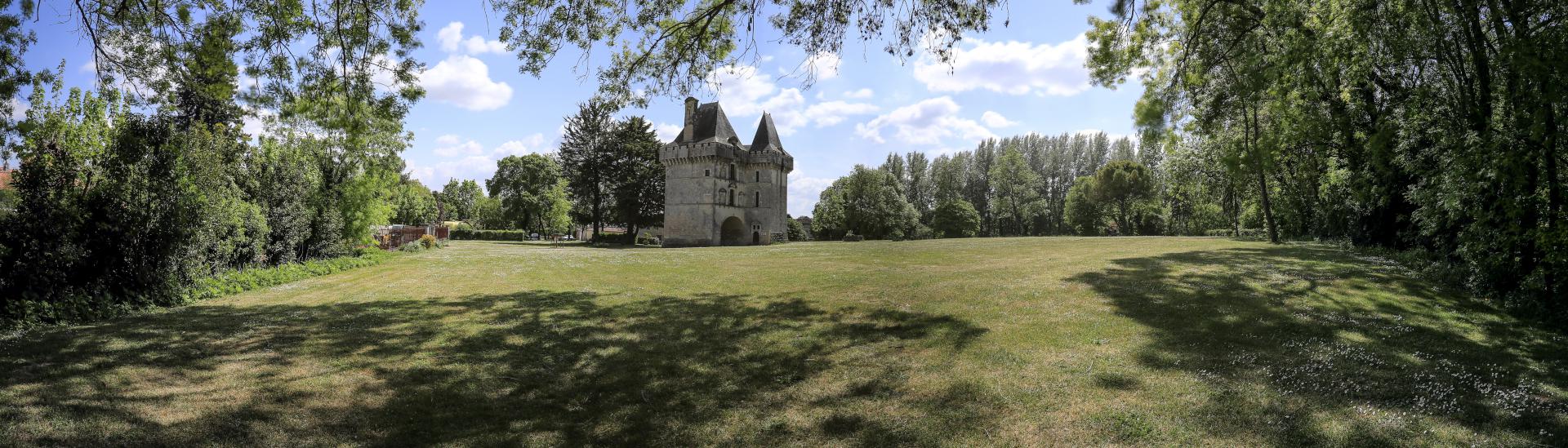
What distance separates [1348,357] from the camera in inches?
281

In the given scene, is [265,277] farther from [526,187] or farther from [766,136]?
[526,187]

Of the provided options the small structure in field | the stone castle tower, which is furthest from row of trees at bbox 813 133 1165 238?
the small structure in field

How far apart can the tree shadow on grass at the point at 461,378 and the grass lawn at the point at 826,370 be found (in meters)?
0.04

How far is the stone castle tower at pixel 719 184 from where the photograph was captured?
43.9 m

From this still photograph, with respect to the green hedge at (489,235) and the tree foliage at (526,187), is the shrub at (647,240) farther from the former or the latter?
the green hedge at (489,235)

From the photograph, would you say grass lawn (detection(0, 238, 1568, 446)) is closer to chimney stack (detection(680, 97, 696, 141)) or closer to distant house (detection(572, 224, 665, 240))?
chimney stack (detection(680, 97, 696, 141))

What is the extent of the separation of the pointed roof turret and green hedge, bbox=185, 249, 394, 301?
31.0 m

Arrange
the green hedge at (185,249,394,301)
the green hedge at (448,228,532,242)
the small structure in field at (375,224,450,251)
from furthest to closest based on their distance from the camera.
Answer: the green hedge at (448,228,532,242)
the small structure in field at (375,224,450,251)
the green hedge at (185,249,394,301)

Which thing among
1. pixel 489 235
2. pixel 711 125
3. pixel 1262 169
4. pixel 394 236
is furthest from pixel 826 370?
pixel 489 235

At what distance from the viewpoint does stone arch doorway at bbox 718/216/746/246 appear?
46.8m

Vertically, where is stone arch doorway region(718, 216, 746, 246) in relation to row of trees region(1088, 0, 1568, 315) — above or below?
below

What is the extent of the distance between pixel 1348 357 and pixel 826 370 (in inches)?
238

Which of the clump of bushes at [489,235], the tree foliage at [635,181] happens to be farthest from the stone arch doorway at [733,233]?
the clump of bushes at [489,235]

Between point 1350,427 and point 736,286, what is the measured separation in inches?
431
